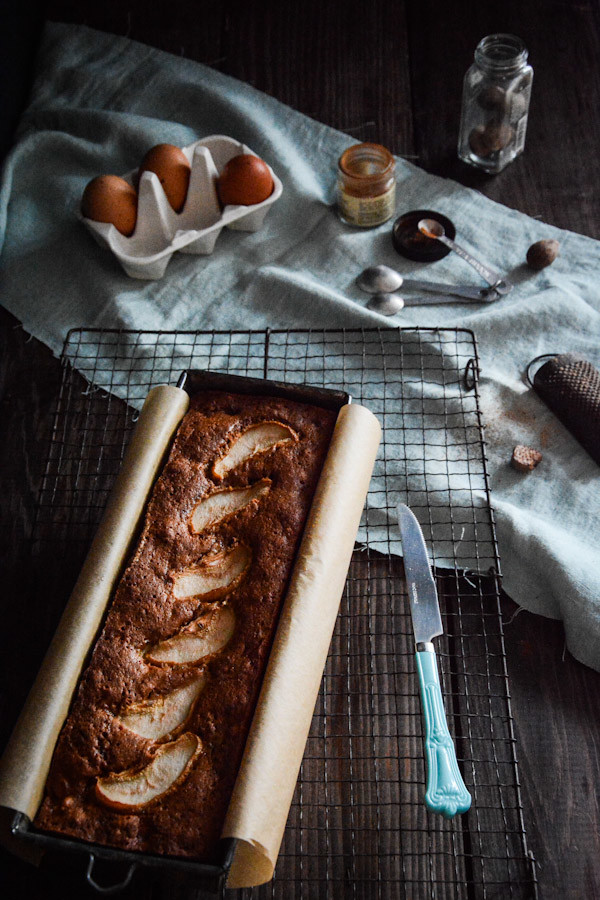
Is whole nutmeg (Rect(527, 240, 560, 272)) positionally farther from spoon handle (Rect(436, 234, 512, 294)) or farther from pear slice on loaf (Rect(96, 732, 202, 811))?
pear slice on loaf (Rect(96, 732, 202, 811))

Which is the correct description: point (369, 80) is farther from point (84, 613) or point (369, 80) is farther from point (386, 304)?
point (84, 613)

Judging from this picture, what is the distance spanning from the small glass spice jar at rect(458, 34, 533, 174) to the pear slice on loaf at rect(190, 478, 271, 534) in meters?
1.50

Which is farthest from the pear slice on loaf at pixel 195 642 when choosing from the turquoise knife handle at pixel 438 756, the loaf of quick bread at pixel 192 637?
the turquoise knife handle at pixel 438 756

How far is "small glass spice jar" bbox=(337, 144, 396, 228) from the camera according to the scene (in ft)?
8.14

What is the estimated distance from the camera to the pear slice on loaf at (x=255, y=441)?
184 cm

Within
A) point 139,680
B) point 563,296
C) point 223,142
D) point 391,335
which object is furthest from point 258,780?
point 223,142

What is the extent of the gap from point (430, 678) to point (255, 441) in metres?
0.64

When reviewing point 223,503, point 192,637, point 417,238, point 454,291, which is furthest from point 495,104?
point 192,637

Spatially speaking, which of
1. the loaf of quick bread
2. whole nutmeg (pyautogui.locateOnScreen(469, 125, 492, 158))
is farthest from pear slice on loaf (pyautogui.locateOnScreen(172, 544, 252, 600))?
whole nutmeg (pyautogui.locateOnScreen(469, 125, 492, 158))

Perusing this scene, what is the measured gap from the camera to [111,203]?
2.41 meters

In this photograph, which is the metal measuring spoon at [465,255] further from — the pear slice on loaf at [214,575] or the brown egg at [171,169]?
the pear slice on loaf at [214,575]

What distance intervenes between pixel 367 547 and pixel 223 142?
1.46 m

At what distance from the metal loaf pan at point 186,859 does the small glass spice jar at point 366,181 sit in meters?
0.89

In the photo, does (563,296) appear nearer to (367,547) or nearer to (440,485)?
(440,485)
